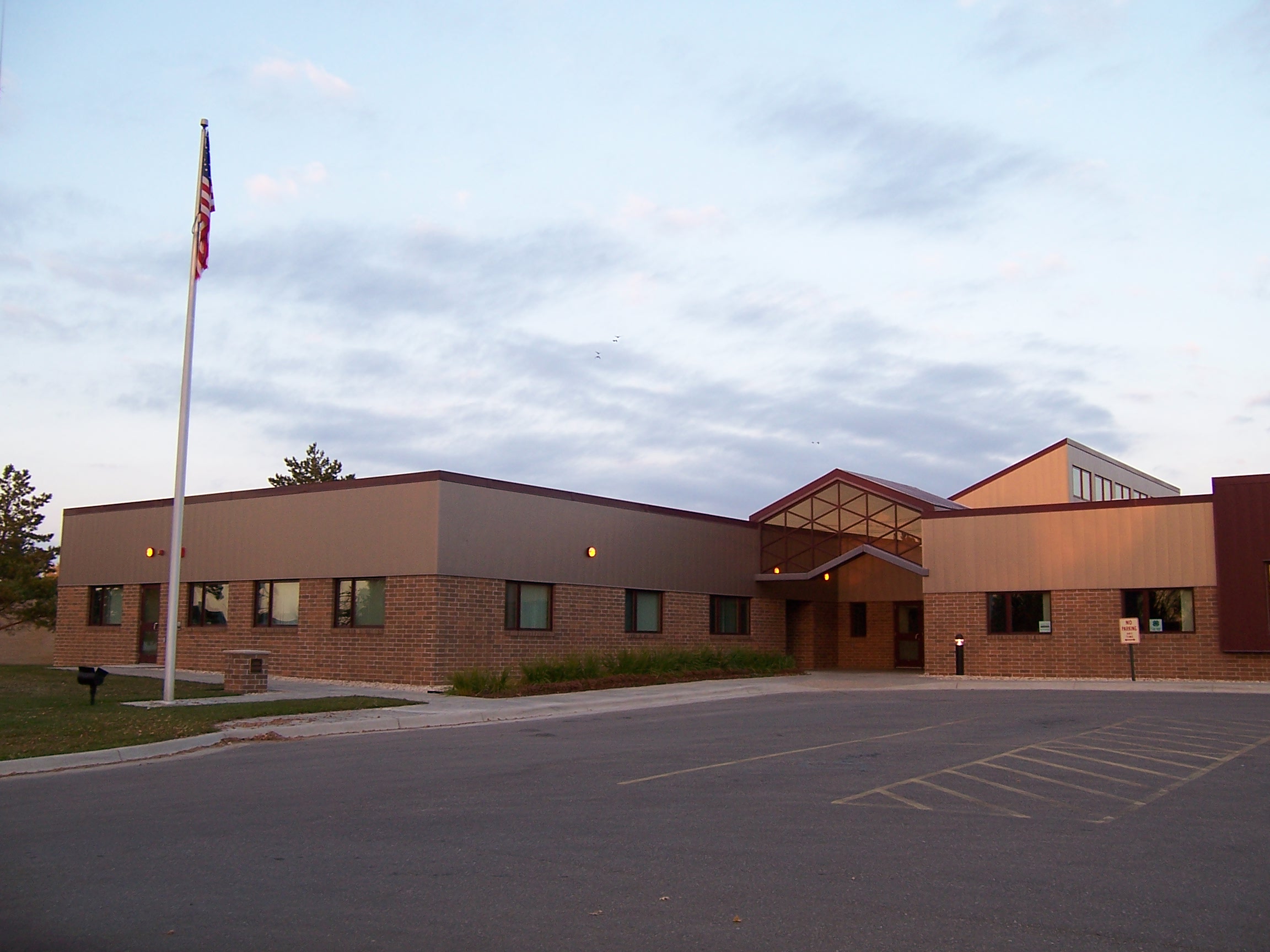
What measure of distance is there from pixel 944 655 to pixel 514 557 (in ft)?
40.4

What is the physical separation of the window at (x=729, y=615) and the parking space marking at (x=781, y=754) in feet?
55.7

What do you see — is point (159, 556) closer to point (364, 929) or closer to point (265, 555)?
point (265, 555)

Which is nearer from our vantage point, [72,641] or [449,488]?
[449,488]

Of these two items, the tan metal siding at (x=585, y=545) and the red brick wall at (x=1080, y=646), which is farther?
the red brick wall at (x=1080, y=646)

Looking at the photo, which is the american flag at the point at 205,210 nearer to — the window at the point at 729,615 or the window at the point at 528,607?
the window at the point at 528,607

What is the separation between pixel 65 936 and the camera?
A: 6215mm

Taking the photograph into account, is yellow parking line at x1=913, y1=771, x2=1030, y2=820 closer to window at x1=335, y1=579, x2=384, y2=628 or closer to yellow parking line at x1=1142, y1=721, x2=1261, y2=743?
yellow parking line at x1=1142, y1=721, x2=1261, y2=743

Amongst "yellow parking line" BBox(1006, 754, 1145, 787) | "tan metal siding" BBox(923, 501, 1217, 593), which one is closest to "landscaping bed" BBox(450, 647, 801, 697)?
"tan metal siding" BBox(923, 501, 1217, 593)

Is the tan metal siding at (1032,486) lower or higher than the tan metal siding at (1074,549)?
higher

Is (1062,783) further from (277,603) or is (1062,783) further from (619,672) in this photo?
(277,603)

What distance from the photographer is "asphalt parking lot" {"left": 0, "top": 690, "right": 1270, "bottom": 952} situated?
20.6ft

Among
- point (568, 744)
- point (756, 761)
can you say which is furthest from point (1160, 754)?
point (568, 744)

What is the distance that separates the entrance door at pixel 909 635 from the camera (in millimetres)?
37875

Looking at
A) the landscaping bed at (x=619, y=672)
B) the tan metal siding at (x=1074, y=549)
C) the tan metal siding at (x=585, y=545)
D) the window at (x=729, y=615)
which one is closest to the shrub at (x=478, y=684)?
the landscaping bed at (x=619, y=672)
